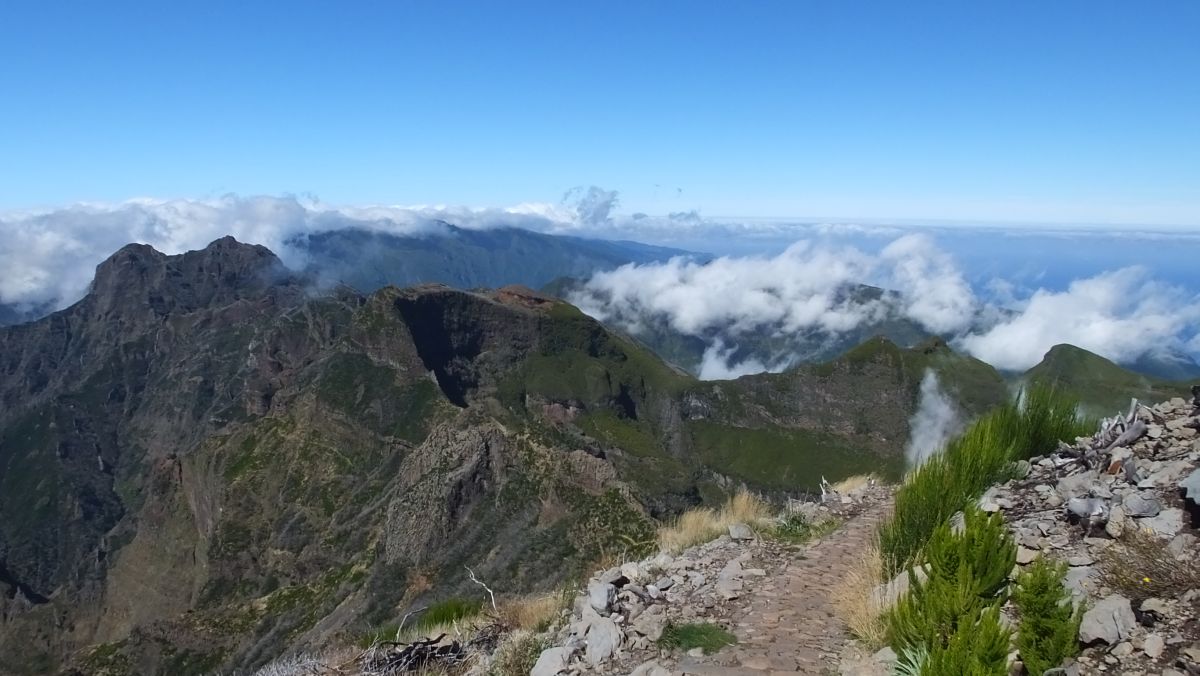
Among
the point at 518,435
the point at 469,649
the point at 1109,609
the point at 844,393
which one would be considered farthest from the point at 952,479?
the point at 844,393

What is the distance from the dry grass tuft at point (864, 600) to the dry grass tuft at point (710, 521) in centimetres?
361

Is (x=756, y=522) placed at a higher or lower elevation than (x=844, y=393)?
higher

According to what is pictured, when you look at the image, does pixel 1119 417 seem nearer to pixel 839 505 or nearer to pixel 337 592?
pixel 839 505

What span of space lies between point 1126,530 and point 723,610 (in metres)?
4.46

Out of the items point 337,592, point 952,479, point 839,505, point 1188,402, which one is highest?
point 1188,402

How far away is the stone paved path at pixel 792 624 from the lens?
24.2 ft

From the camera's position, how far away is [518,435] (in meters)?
112

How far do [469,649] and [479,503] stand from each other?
310 ft

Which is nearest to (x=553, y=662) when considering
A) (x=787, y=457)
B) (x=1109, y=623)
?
(x=1109, y=623)

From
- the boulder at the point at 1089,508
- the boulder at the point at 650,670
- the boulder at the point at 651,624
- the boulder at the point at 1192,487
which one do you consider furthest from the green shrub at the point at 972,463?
the boulder at the point at 650,670

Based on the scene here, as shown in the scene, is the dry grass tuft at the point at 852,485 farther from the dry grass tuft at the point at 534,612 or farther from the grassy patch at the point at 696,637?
the grassy patch at the point at 696,637

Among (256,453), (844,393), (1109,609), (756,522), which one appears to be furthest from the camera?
(844,393)

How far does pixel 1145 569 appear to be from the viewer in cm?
659

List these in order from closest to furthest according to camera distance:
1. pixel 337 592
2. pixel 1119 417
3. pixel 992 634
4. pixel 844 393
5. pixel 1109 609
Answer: pixel 992 634 < pixel 1109 609 < pixel 1119 417 < pixel 337 592 < pixel 844 393
